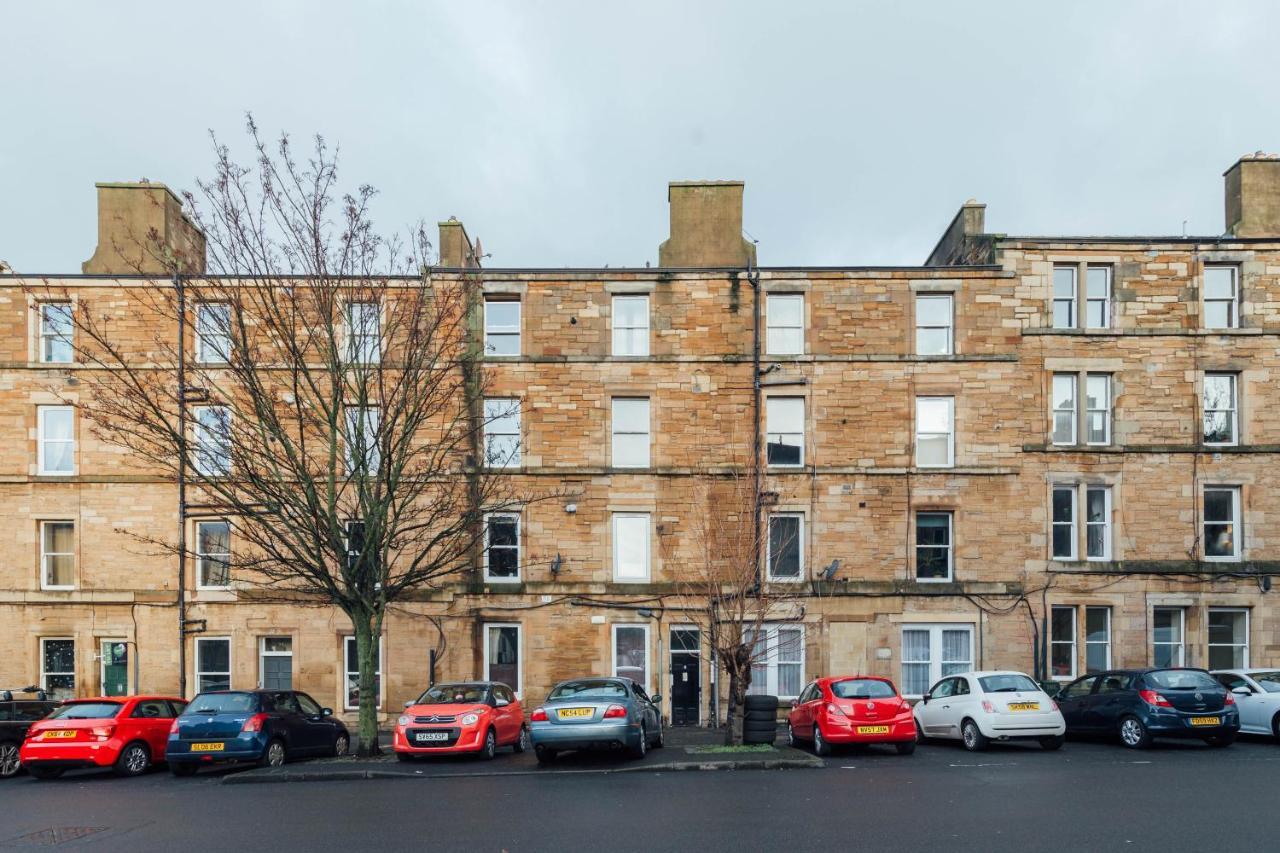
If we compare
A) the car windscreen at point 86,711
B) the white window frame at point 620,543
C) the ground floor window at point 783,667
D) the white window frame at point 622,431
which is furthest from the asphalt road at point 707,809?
the white window frame at point 622,431

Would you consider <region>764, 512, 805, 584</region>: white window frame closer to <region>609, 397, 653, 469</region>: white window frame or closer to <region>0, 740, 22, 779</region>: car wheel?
<region>609, 397, 653, 469</region>: white window frame

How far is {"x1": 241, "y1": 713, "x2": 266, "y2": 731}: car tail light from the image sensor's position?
55.5ft

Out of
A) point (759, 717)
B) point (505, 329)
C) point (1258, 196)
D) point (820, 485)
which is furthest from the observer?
point (1258, 196)

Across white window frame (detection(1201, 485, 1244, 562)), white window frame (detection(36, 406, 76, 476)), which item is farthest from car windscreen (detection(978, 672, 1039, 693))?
white window frame (detection(36, 406, 76, 476))

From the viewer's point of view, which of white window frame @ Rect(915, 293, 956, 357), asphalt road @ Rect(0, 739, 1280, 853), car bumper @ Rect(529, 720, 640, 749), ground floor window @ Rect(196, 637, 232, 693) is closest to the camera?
asphalt road @ Rect(0, 739, 1280, 853)

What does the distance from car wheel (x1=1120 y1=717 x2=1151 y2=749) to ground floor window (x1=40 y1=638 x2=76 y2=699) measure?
24494mm

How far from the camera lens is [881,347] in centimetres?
2539

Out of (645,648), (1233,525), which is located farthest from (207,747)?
(1233,525)

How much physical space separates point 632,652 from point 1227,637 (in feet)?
50.7

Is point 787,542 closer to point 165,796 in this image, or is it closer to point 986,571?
point 986,571

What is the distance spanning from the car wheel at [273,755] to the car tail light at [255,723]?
0.42 metres

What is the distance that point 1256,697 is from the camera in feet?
61.3

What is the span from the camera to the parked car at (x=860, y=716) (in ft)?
55.9

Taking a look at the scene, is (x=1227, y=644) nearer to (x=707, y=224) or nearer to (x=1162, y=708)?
(x=1162, y=708)
